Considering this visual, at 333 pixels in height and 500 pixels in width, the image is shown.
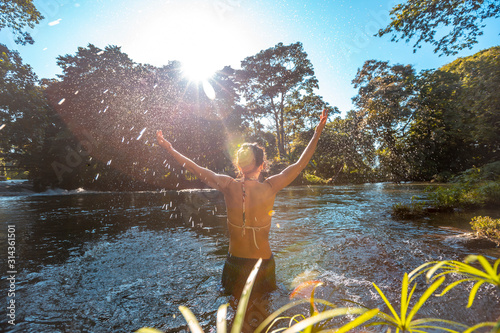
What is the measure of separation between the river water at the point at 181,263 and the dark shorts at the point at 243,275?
272 millimetres

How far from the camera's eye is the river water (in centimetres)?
368

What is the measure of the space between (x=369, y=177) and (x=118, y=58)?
32452 mm

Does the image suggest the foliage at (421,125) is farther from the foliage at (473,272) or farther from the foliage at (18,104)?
the foliage at (18,104)

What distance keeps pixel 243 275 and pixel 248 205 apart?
3.40 feet

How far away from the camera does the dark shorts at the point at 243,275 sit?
360 centimetres

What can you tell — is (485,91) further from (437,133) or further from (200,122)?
(200,122)

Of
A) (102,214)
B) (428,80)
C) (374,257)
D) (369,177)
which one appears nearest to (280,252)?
(374,257)

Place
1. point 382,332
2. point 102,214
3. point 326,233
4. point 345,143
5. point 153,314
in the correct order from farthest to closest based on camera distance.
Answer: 1. point 345,143
2. point 102,214
3. point 326,233
4. point 153,314
5. point 382,332

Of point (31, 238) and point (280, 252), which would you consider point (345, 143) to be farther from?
point (31, 238)

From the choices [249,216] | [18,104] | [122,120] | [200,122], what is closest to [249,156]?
[249,216]

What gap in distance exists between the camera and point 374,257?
5887 mm

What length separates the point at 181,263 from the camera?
5773 millimetres

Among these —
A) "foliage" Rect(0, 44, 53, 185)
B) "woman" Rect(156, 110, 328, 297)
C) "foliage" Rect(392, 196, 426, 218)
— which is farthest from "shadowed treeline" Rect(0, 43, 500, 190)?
"woman" Rect(156, 110, 328, 297)

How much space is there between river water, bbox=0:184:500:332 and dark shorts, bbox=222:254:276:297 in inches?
10.7
